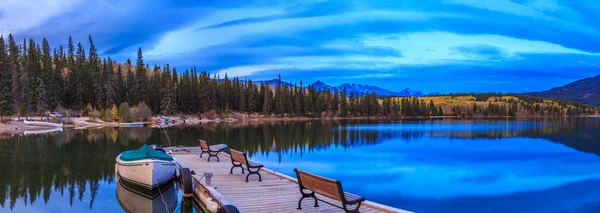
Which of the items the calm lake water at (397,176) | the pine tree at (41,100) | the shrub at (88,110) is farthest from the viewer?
the shrub at (88,110)

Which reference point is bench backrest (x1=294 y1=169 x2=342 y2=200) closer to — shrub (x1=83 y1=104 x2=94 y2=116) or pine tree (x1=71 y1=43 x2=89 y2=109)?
shrub (x1=83 y1=104 x2=94 y2=116)

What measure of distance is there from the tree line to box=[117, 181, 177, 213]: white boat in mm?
56214

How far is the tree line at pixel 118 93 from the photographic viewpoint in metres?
73.3

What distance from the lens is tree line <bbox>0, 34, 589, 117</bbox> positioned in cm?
7327

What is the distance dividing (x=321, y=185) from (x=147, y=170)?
682 centimetres

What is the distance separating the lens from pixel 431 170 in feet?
71.8

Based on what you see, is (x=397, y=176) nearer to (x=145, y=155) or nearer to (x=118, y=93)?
(x=145, y=155)

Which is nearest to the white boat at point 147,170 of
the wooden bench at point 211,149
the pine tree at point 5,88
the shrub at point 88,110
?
the wooden bench at point 211,149

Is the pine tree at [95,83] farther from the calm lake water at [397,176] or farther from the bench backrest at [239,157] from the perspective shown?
the bench backrest at [239,157]

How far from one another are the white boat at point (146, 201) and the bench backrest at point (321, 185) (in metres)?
4.65

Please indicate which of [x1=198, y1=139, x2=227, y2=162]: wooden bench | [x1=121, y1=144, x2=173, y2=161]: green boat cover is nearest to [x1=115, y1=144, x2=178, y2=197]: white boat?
[x1=121, y1=144, x2=173, y2=161]: green boat cover

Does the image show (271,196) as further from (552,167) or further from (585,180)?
(552,167)

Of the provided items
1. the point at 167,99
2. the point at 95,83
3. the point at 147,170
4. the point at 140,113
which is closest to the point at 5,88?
the point at 140,113

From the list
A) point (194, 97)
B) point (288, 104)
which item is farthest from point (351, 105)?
point (194, 97)
